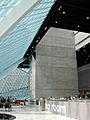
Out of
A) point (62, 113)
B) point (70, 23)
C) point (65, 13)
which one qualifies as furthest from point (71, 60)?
point (62, 113)

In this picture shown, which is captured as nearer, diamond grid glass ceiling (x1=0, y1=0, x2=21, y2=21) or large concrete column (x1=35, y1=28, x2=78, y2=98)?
diamond grid glass ceiling (x1=0, y1=0, x2=21, y2=21)

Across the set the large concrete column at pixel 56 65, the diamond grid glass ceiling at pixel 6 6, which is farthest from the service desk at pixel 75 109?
the large concrete column at pixel 56 65

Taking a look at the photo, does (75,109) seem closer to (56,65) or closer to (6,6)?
(6,6)

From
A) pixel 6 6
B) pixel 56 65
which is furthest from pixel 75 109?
pixel 56 65

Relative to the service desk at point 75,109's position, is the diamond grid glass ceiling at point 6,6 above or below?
above

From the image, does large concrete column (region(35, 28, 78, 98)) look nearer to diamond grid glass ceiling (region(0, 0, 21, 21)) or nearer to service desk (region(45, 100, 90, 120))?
service desk (region(45, 100, 90, 120))

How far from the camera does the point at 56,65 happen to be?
41.2 meters

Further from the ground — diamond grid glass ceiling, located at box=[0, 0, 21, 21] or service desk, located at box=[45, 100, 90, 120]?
diamond grid glass ceiling, located at box=[0, 0, 21, 21]

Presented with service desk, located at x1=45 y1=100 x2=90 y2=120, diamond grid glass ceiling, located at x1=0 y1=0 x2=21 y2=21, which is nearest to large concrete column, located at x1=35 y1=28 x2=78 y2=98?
service desk, located at x1=45 y1=100 x2=90 y2=120

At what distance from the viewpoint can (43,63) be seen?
4059 centimetres

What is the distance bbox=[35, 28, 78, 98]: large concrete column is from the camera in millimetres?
39844

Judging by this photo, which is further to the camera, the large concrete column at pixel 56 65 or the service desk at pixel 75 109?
the large concrete column at pixel 56 65

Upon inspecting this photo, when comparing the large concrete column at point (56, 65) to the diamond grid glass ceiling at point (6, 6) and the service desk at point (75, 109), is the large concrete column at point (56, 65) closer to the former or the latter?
the service desk at point (75, 109)

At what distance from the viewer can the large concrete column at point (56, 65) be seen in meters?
39.8
